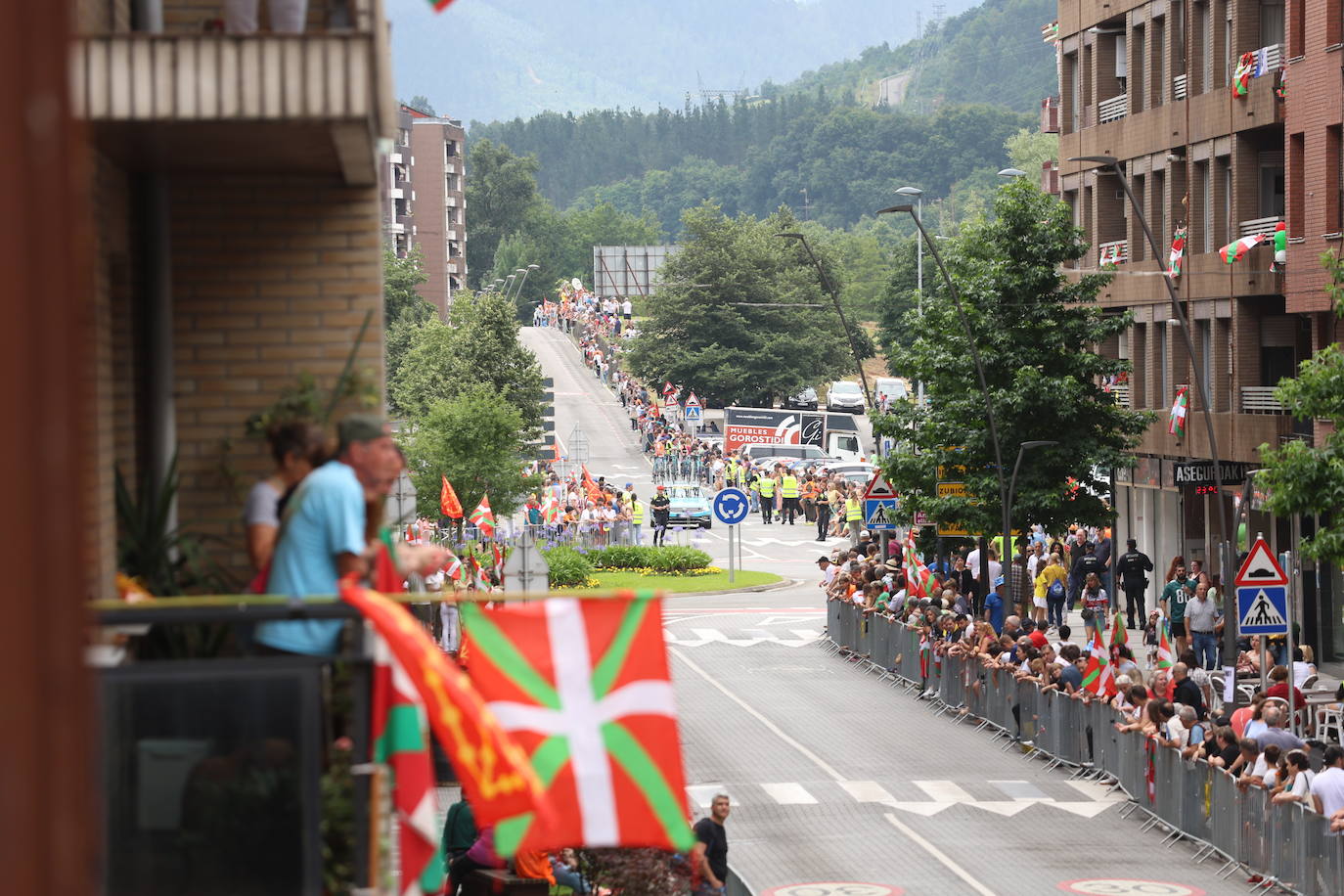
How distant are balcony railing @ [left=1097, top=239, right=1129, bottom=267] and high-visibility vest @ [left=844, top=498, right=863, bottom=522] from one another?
13.6m

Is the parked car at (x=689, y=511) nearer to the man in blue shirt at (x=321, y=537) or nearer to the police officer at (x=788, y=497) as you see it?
the police officer at (x=788, y=497)

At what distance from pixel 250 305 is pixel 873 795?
17821 mm

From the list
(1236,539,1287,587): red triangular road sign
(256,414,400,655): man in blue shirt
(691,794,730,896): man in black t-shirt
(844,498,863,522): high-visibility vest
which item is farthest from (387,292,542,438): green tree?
(256,414,400,655): man in blue shirt

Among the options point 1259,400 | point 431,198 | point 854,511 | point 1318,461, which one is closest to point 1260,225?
point 1259,400

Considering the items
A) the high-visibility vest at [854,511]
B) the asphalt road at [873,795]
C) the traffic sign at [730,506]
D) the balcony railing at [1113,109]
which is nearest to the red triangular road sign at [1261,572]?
the asphalt road at [873,795]

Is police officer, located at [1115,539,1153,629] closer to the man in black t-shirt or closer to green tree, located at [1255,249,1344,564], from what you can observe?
green tree, located at [1255,249,1344,564]

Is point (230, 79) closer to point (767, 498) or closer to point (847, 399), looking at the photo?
point (767, 498)

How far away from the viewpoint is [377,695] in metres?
6.26

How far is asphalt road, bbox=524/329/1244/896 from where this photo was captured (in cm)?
2069

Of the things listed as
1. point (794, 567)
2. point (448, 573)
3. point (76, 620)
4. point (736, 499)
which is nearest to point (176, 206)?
point (76, 620)

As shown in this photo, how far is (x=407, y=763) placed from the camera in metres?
6.43

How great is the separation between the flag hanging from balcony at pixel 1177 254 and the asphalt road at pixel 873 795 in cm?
1144

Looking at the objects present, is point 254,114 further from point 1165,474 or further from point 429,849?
point 1165,474

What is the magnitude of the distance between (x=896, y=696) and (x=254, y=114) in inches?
1103
